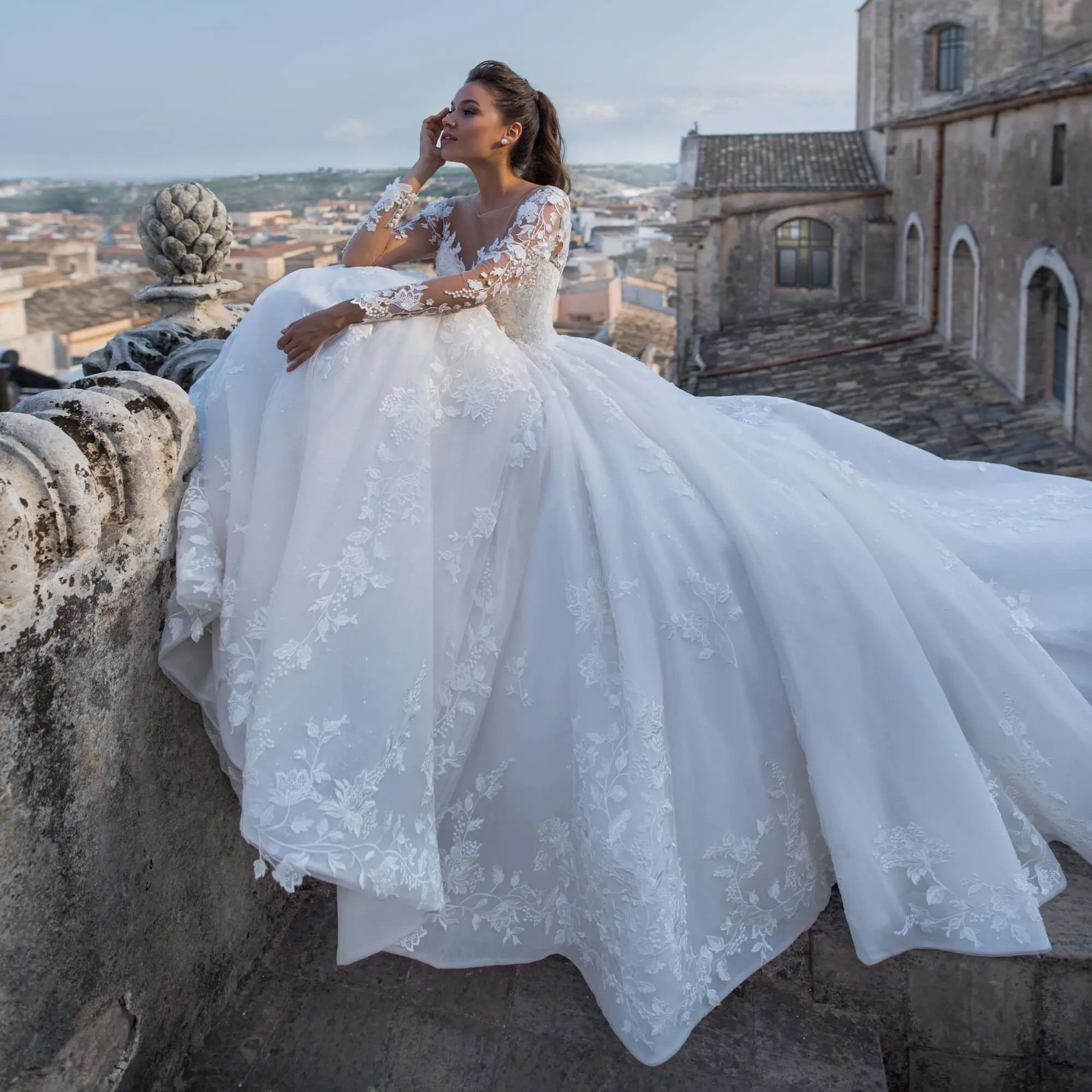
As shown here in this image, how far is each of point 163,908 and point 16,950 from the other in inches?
14.1

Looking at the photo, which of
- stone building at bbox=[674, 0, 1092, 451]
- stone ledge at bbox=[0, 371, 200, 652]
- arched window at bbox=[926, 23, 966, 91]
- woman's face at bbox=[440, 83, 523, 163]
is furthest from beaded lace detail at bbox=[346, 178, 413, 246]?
arched window at bbox=[926, 23, 966, 91]

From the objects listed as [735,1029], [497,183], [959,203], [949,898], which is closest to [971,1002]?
[949,898]

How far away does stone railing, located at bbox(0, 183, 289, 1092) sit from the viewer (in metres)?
1.41

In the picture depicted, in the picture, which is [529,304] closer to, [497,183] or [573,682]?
[497,183]

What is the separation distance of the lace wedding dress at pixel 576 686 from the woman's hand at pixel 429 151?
58 cm

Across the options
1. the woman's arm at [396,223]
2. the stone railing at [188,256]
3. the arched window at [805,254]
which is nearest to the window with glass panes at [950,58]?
the arched window at [805,254]

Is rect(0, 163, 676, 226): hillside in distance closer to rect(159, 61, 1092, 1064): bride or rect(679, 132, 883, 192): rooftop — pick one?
rect(679, 132, 883, 192): rooftop

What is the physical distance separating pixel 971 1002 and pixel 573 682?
2.95ft

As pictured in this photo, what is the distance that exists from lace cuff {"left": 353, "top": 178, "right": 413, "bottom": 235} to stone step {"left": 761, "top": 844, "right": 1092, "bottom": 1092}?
1790mm

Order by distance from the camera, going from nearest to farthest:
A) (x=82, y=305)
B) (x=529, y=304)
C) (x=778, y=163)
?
(x=529, y=304)
(x=778, y=163)
(x=82, y=305)

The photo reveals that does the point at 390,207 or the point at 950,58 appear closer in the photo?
the point at 390,207

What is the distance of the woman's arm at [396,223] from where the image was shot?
Result: 8.23 feet

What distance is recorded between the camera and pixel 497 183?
2.49 m

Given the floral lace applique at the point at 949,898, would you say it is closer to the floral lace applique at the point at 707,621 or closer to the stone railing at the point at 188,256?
the floral lace applique at the point at 707,621
